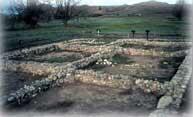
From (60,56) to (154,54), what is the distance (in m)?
5.88

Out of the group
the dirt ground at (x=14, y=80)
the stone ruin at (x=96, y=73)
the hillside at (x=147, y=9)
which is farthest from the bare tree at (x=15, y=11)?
→ the hillside at (x=147, y=9)

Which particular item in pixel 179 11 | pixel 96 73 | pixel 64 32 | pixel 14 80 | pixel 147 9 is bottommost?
pixel 14 80

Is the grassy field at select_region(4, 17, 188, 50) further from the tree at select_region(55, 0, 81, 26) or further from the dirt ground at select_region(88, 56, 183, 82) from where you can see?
the dirt ground at select_region(88, 56, 183, 82)

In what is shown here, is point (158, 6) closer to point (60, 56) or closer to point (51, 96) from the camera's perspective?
point (60, 56)

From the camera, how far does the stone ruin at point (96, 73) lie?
Answer: 8.42 m

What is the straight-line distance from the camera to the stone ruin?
8.42 metres

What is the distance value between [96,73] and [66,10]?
106 ft

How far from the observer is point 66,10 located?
136ft

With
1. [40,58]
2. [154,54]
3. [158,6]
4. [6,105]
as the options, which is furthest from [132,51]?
[158,6]

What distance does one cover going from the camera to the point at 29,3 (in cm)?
3684

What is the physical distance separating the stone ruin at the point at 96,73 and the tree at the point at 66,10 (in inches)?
874

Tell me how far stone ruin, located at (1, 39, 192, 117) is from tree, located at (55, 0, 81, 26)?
72.9ft

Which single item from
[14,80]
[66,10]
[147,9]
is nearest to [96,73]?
[14,80]

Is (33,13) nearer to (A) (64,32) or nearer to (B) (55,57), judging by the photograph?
(A) (64,32)
